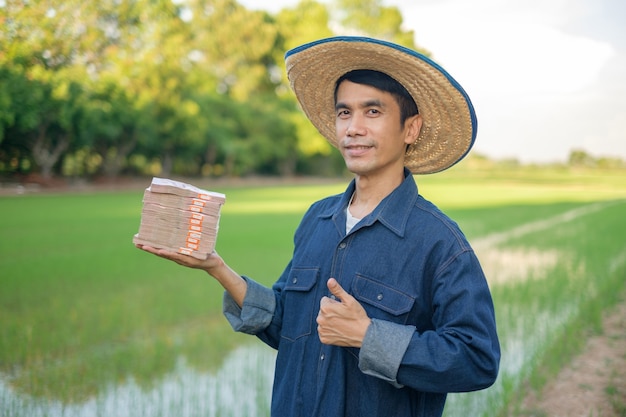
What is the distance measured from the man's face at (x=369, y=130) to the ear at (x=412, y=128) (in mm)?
37

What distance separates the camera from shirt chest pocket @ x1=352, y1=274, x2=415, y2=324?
1.62 meters

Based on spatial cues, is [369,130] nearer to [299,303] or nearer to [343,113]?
[343,113]

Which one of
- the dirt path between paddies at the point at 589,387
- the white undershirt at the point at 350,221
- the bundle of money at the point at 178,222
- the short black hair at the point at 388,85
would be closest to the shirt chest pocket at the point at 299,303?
the white undershirt at the point at 350,221

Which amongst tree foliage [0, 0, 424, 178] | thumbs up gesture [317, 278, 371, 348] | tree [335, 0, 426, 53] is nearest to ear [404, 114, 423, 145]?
thumbs up gesture [317, 278, 371, 348]

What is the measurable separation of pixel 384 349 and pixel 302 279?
1.33 ft

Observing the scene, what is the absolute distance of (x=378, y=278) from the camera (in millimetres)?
1662

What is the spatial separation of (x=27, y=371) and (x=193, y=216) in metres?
3.26

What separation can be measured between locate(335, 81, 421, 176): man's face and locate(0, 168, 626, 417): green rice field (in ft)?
8.46

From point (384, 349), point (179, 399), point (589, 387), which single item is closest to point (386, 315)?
point (384, 349)

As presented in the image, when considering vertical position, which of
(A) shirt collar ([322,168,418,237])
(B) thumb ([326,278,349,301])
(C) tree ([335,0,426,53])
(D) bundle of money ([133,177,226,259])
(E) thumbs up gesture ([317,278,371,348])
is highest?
(C) tree ([335,0,426,53])

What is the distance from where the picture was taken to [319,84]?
2104mm

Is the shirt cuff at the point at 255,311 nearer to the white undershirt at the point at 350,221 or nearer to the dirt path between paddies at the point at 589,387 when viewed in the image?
the white undershirt at the point at 350,221

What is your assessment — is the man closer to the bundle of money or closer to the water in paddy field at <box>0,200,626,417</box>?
the bundle of money

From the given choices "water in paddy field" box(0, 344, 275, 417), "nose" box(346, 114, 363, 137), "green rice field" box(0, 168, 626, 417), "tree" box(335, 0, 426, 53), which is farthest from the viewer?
"tree" box(335, 0, 426, 53)
